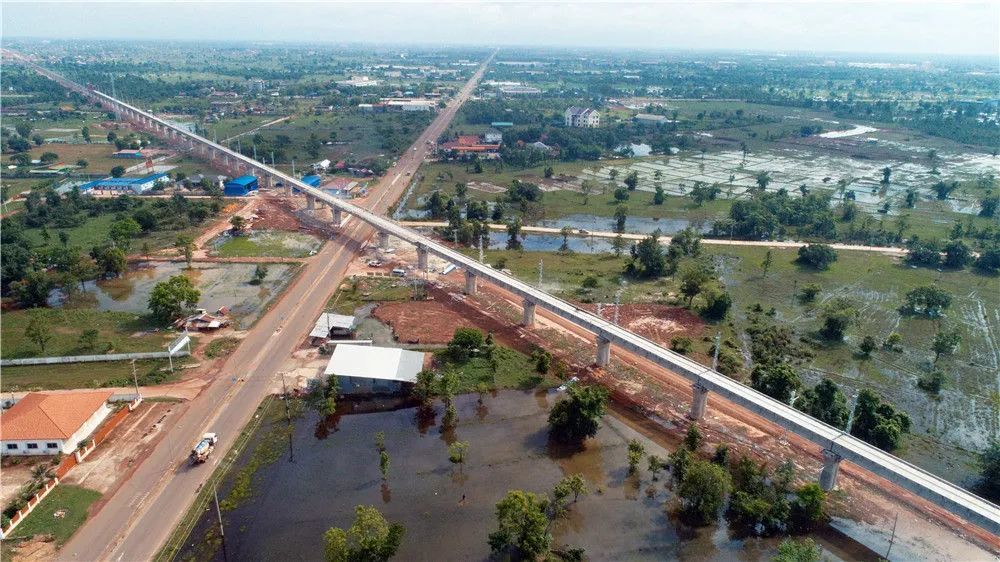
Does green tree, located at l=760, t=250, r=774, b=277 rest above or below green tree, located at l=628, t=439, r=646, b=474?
above

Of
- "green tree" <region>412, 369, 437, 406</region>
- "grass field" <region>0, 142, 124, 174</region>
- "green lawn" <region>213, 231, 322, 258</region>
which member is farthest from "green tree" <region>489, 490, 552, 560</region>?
"grass field" <region>0, 142, 124, 174</region>

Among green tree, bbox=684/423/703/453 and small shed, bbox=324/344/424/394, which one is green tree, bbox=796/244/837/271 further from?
small shed, bbox=324/344/424/394

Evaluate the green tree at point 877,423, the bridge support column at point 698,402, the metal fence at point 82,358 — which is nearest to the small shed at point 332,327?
the metal fence at point 82,358

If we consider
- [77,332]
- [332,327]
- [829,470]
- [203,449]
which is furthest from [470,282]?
[829,470]

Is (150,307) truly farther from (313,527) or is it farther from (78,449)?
(313,527)

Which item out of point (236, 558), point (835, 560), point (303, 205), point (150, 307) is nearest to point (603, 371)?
point (835, 560)

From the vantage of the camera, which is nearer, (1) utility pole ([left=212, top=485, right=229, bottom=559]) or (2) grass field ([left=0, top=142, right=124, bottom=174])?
(1) utility pole ([left=212, top=485, right=229, bottom=559])
